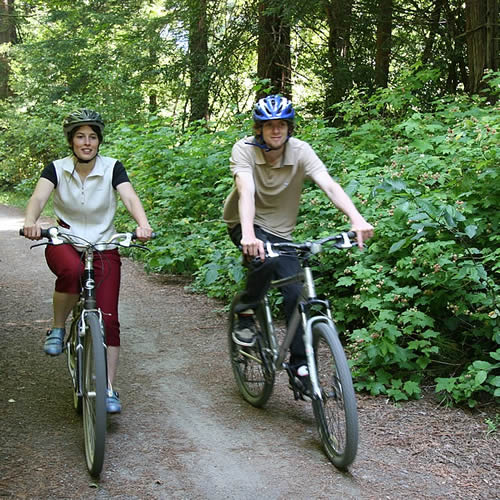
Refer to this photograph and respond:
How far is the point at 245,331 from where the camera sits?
17.1 feet

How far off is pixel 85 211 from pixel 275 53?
9.00 metres

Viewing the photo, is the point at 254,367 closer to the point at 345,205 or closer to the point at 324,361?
the point at 324,361

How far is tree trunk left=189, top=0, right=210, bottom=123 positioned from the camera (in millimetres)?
13023

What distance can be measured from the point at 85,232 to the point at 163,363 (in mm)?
2135

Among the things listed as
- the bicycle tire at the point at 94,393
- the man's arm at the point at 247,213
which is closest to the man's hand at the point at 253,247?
the man's arm at the point at 247,213

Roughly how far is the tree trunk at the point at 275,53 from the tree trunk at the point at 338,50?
0.95 meters

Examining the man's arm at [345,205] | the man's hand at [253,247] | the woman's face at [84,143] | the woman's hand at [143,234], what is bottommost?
the man's hand at [253,247]

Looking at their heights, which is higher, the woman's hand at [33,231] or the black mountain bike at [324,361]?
the woman's hand at [33,231]

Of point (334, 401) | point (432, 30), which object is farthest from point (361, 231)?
point (432, 30)

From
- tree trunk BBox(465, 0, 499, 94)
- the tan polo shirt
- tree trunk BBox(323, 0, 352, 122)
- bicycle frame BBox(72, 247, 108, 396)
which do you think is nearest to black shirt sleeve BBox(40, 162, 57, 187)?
bicycle frame BBox(72, 247, 108, 396)

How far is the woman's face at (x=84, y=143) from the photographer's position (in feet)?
14.8

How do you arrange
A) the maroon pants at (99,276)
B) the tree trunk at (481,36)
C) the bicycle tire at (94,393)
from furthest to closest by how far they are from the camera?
the tree trunk at (481,36) < the maroon pants at (99,276) < the bicycle tire at (94,393)

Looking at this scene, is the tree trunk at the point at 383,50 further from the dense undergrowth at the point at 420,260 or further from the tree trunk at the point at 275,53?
the dense undergrowth at the point at 420,260

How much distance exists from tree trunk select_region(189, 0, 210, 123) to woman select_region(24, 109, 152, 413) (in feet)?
29.0
